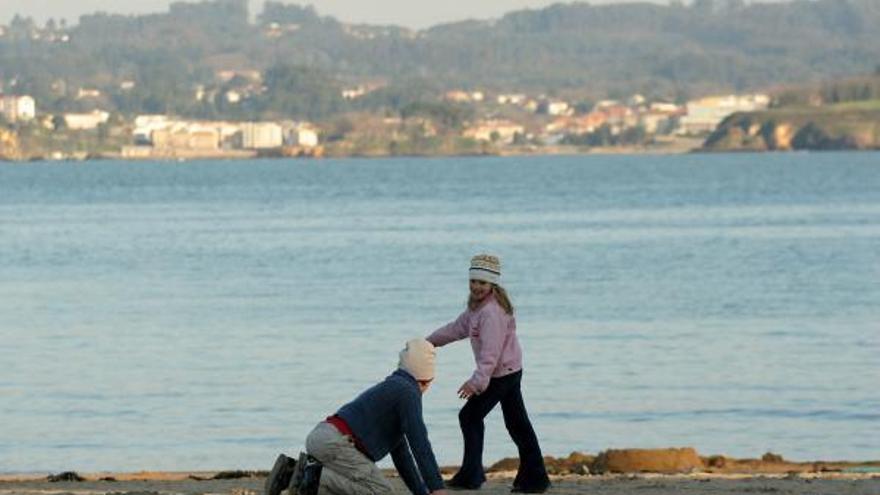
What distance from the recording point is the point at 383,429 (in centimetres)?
1055

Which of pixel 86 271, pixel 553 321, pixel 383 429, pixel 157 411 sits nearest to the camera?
pixel 383 429

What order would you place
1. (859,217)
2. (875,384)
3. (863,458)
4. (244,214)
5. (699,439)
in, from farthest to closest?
(244,214) → (859,217) → (875,384) → (699,439) → (863,458)

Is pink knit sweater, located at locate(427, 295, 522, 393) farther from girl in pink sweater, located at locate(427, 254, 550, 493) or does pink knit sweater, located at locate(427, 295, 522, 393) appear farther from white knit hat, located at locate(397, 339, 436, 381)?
white knit hat, located at locate(397, 339, 436, 381)

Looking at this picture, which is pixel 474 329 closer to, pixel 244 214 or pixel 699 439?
pixel 699 439

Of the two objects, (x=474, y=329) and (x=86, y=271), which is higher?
(x=474, y=329)

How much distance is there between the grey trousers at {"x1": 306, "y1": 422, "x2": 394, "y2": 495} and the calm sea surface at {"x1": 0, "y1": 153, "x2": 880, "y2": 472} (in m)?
5.43

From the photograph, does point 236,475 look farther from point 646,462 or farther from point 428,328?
point 428,328

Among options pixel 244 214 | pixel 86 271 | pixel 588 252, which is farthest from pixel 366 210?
pixel 86 271

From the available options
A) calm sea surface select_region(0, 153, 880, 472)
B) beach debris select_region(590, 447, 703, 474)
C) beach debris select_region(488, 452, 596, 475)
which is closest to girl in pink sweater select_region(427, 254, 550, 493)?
beach debris select_region(488, 452, 596, 475)

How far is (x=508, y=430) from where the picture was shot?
11469 millimetres

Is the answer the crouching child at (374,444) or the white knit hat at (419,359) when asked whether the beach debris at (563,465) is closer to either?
the crouching child at (374,444)

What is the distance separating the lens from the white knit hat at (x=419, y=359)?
10.3 metres

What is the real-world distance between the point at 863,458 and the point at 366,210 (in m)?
69.2

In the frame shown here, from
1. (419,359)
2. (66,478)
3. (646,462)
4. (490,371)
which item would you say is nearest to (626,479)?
(646,462)
